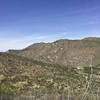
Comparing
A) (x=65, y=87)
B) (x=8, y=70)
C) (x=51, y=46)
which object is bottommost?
(x=65, y=87)

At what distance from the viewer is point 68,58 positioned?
94375 mm

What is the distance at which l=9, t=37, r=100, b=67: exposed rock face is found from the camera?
299 feet

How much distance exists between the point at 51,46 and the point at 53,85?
79.4m

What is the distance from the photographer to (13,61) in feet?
131

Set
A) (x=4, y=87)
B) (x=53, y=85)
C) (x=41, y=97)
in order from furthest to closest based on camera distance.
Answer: (x=53, y=85), (x=4, y=87), (x=41, y=97)

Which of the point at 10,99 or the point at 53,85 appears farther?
the point at 53,85

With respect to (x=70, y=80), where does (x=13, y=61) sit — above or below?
above

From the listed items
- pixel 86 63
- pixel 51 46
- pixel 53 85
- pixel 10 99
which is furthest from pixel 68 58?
pixel 10 99

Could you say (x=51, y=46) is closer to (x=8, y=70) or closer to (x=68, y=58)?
(x=68, y=58)

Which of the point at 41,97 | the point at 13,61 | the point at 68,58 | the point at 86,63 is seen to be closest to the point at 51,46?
the point at 68,58

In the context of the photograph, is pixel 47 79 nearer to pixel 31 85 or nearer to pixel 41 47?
pixel 31 85

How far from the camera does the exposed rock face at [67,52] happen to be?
91.1 metres

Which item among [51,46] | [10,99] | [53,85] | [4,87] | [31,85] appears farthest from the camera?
[51,46]

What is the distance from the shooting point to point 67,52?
10044 cm
